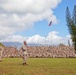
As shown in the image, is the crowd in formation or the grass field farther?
the crowd in formation

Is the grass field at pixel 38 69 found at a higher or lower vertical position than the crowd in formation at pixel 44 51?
lower

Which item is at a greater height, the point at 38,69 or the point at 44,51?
the point at 44,51

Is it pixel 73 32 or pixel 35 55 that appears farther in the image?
pixel 35 55

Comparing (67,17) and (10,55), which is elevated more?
(67,17)

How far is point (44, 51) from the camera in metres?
67.8

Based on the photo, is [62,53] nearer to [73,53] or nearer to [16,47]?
[73,53]

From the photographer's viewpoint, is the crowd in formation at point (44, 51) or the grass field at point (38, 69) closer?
the grass field at point (38, 69)

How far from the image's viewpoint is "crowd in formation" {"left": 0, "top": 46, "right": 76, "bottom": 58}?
64.3 m

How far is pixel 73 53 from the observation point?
2532 inches

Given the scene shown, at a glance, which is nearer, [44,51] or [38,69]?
[38,69]

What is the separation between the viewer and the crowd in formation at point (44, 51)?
6435 cm

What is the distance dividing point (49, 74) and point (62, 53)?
47696 mm

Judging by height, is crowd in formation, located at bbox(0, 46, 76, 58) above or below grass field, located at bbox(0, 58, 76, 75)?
above

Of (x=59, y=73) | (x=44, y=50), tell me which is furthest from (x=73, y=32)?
(x=59, y=73)
